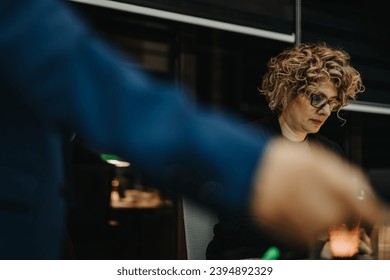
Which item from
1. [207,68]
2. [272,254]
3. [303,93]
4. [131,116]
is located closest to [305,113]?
[303,93]

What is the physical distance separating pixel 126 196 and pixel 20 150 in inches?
34.6

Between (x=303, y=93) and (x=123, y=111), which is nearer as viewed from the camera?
(x=123, y=111)

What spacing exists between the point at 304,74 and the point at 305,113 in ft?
0.60

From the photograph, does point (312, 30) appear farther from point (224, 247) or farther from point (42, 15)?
point (42, 15)

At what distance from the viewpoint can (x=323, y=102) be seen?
8.19 ft

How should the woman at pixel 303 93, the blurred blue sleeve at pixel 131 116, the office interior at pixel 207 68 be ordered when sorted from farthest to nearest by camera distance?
the woman at pixel 303 93, the office interior at pixel 207 68, the blurred blue sleeve at pixel 131 116

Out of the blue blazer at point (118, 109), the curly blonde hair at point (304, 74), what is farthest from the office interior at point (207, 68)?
the blue blazer at point (118, 109)

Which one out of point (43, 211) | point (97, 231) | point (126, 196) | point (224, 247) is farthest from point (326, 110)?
point (43, 211)

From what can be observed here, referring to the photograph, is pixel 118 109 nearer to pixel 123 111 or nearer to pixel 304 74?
pixel 123 111

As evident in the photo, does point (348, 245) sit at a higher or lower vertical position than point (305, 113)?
lower

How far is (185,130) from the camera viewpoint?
2.77 feet

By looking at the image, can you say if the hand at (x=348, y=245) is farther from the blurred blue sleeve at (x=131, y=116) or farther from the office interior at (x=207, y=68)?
the blurred blue sleeve at (x=131, y=116)

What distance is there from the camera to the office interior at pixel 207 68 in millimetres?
2195

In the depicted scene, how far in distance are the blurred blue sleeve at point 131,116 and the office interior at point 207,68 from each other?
1.04 metres
